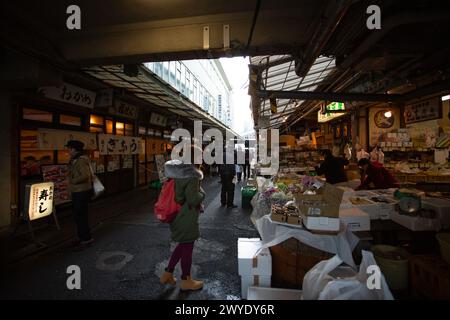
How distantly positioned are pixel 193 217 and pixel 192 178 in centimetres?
66

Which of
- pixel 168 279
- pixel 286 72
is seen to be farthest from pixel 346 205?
pixel 286 72

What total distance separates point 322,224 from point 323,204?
0.31 metres

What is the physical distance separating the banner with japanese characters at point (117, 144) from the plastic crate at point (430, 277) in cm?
1066

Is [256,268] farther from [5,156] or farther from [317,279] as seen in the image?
[5,156]

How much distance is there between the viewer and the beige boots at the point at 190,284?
160 inches

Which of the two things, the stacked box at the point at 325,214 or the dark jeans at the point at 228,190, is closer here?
the stacked box at the point at 325,214

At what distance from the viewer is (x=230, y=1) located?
15.4 ft

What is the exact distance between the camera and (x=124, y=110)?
12.2 m

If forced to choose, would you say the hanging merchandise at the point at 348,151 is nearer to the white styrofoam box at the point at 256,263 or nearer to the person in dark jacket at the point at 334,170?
the person in dark jacket at the point at 334,170

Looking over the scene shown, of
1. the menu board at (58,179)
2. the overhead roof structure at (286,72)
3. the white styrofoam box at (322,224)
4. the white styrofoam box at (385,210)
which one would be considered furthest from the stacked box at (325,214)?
the menu board at (58,179)

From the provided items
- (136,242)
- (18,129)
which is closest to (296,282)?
(136,242)

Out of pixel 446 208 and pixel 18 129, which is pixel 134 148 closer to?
pixel 18 129

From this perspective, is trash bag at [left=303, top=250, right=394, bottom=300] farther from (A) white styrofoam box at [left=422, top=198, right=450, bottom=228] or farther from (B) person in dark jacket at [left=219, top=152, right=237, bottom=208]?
(B) person in dark jacket at [left=219, top=152, right=237, bottom=208]

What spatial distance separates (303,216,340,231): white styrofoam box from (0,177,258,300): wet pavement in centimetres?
163
